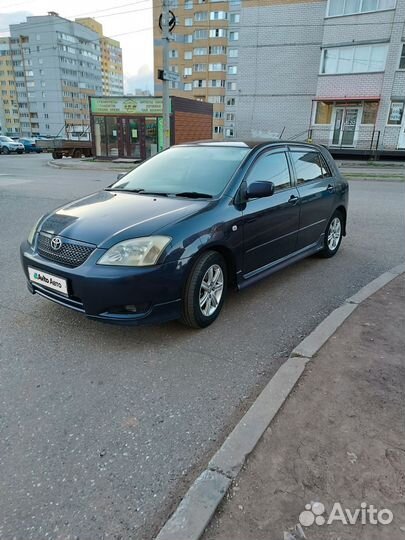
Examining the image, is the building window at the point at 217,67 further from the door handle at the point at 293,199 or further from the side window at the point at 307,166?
the door handle at the point at 293,199

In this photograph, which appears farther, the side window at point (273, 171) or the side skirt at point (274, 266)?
the side window at point (273, 171)

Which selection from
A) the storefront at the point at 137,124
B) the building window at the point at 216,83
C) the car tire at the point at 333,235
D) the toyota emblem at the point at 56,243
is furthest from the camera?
the building window at the point at 216,83

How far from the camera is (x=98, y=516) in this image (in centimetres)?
181

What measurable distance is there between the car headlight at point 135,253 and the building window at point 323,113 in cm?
2623

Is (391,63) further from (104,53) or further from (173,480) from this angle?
(104,53)

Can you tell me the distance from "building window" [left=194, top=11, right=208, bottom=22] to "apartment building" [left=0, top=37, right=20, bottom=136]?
6048cm

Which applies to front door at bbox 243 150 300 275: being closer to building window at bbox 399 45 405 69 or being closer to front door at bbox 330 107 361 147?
front door at bbox 330 107 361 147

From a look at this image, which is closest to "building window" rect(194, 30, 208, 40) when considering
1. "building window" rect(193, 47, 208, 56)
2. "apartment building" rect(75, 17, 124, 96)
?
"building window" rect(193, 47, 208, 56)

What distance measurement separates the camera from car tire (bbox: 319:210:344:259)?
5.58 m

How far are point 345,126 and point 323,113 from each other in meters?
1.93

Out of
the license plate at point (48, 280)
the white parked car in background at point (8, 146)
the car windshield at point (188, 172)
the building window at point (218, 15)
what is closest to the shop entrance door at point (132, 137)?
the white parked car in background at point (8, 146)

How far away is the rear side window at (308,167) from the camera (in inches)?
190

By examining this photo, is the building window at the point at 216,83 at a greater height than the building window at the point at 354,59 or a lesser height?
greater

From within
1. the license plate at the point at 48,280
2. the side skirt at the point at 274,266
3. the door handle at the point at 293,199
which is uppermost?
the door handle at the point at 293,199
